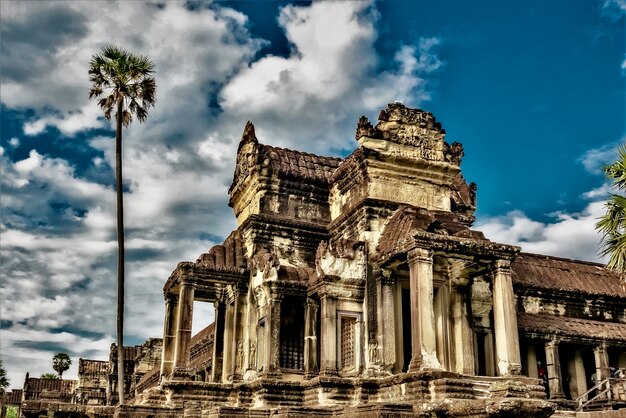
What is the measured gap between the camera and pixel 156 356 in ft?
137

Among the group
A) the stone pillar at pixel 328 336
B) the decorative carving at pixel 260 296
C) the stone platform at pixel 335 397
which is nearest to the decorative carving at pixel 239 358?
the stone platform at pixel 335 397

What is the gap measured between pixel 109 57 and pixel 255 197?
7749 millimetres

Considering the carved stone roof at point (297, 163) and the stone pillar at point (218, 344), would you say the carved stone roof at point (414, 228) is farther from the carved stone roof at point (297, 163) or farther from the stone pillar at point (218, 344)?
the stone pillar at point (218, 344)

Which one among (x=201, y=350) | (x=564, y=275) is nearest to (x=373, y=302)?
(x=564, y=275)

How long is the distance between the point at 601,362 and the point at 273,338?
1101 centimetres

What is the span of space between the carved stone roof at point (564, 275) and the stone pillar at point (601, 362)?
8.04ft

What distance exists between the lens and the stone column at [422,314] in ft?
50.4

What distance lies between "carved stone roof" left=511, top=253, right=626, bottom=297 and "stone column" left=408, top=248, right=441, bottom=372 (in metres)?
7.67

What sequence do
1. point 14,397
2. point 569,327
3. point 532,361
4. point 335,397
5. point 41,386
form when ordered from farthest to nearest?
point 14,397 → point 41,386 → point 569,327 → point 532,361 → point 335,397

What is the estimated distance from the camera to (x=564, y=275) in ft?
79.5

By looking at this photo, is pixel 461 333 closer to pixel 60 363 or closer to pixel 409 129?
pixel 409 129

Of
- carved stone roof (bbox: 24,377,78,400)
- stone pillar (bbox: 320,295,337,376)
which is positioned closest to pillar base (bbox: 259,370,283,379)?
stone pillar (bbox: 320,295,337,376)

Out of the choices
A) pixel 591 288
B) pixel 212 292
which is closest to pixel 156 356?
pixel 212 292

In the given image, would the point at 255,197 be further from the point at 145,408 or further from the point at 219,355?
the point at 145,408
